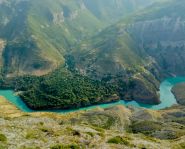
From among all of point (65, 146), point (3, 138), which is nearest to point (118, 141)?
point (65, 146)

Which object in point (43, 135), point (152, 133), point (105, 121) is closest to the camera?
point (43, 135)

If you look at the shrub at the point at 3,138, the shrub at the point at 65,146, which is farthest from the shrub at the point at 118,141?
the shrub at the point at 3,138

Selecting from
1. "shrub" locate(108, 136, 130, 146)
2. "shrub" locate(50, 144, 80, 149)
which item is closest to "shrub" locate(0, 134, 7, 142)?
"shrub" locate(50, 144, 80, 149)

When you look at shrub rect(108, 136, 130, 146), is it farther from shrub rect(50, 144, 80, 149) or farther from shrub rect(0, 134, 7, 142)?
shrub rect(0, 134, 7, 142)

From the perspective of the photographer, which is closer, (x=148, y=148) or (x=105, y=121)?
(x=148, y=148)

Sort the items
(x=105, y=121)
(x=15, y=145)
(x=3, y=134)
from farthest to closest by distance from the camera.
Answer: (x=105, y=121) < (x=3, y=134) < (x=15, y=145)

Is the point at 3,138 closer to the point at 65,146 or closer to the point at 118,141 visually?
the point at 65,146

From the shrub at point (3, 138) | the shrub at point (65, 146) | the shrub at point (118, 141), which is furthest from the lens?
the shrub at point (118, 141)

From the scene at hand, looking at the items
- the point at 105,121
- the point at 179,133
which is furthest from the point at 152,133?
the point at 105,121

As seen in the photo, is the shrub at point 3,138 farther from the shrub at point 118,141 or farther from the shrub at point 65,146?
the shrub at point 118,141

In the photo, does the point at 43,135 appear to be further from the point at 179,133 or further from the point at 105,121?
the point at 105,121

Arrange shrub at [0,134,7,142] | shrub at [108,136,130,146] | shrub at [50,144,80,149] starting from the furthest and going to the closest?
shrub at [108,136,130,146] < shrub at [50,144,80,149] < shrub at [0,134,7,142]
